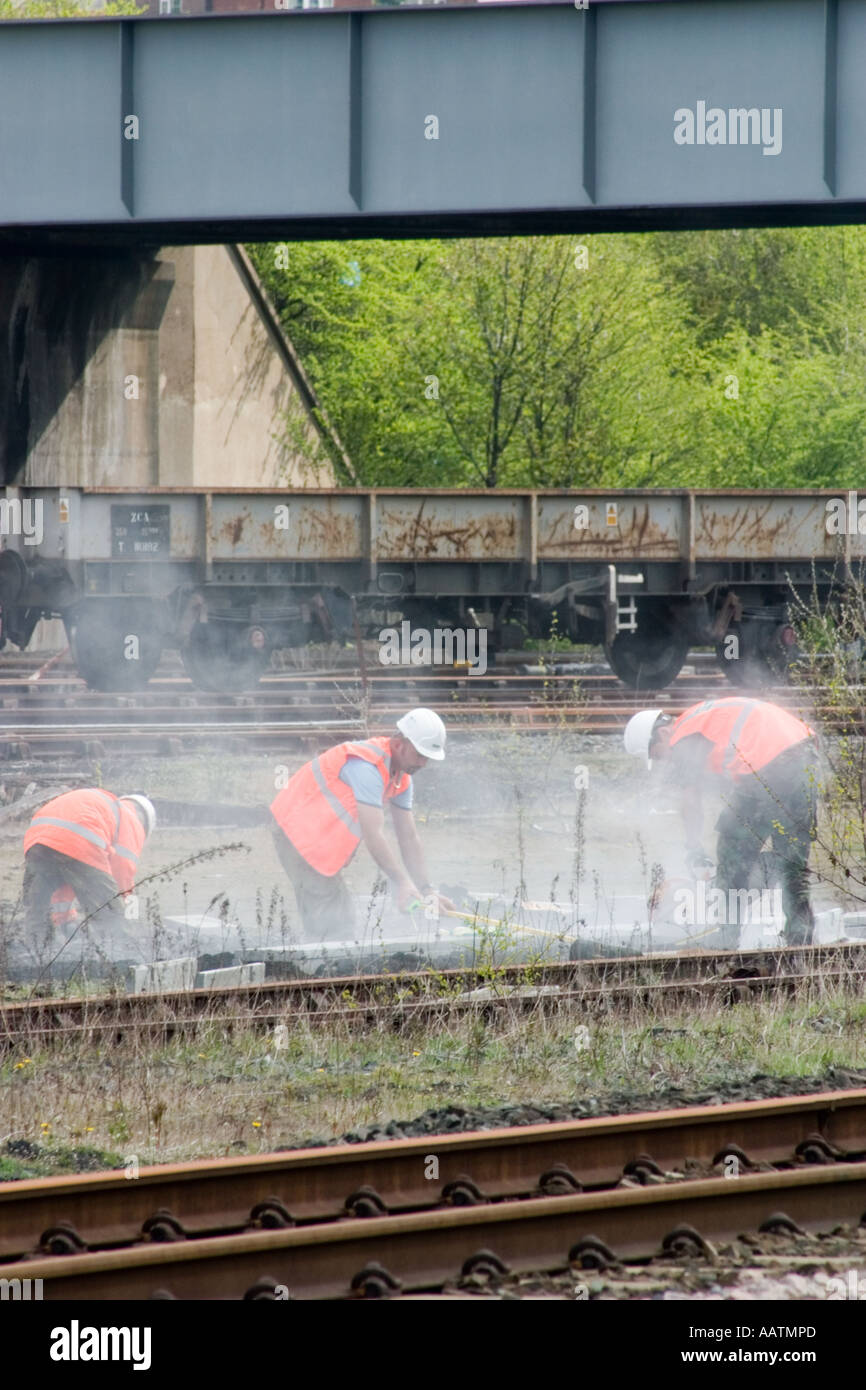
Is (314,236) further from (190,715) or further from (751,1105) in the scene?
(751,1105)

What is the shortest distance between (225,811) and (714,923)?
475 cm

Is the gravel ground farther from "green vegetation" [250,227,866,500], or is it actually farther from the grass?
"green vegetation" [250,227,866,500]

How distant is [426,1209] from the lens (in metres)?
4.28

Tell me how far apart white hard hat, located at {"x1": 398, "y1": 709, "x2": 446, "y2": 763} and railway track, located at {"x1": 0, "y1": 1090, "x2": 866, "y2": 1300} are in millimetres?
2757

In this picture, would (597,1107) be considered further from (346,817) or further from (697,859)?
(697,859)

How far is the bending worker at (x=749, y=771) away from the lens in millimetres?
7562

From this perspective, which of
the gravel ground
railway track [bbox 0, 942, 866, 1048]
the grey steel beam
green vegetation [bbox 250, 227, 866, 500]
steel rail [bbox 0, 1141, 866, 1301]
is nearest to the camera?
steel rail [bbox 0, 1141, 866, 1301]

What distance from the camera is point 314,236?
50.3ft

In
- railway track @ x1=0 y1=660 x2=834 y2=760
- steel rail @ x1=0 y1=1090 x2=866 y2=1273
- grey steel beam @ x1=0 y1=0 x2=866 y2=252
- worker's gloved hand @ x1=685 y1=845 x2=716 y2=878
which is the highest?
grey steel beam @ x1=0 y1=0 x2=866 y2=252

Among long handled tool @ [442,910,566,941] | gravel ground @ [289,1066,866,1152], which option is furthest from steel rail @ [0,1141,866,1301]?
long handled tool @ [442,910,566,941]

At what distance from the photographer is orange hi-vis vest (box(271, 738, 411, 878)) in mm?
7324

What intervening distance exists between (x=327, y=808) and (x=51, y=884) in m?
1.39
